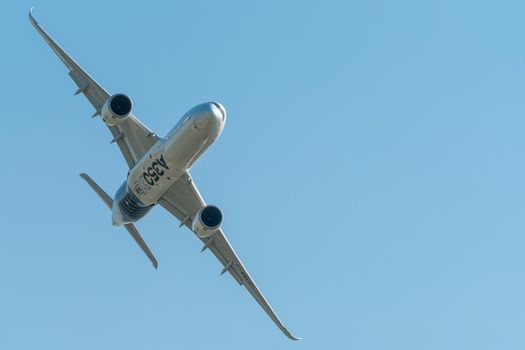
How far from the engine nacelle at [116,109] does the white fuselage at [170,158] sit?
2.37m

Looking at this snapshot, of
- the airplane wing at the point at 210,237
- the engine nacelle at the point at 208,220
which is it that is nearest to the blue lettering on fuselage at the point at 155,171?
the airplane wing at the point at 210,237

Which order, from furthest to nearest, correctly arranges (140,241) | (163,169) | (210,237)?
(210,237)
(140,241)
(163,169)

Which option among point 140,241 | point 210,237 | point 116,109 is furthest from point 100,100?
point 210,237

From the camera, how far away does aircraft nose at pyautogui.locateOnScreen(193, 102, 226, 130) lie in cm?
5006

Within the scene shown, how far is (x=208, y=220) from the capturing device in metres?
56.6

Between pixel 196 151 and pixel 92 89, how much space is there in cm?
878

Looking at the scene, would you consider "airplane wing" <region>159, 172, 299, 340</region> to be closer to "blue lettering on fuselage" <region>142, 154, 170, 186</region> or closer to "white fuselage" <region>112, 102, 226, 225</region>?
"white fuselage" <region>112, 102, 226, 225</region>

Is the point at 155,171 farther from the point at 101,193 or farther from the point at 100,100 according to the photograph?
the point at 101,193

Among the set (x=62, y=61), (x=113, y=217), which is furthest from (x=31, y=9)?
(x=113, y=217)

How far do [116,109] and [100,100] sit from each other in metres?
3.33

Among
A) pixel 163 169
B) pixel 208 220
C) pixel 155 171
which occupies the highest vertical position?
pixel 163 169

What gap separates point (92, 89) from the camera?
57812mm

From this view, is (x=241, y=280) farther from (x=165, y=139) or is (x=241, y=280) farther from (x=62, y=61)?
(x=62, y=61)

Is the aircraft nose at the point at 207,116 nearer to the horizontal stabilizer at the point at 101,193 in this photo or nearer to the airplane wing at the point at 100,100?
the airplane wing at the point at 100,100
